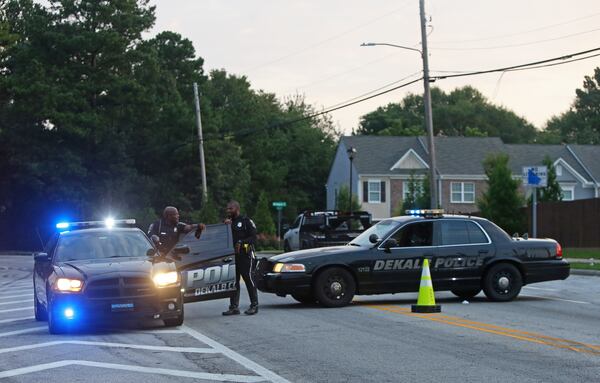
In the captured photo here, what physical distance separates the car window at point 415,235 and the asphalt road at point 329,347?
1176mm

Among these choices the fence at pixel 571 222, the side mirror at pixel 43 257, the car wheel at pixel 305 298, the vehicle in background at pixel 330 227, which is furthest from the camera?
the fence at pixel 571 222

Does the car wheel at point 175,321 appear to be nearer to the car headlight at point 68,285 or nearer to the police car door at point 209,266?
the police car door at point 209,266

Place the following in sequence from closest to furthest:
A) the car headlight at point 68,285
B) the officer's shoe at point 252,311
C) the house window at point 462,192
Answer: the car headlight at point 68,285, the officer's shoe at point 252,311, the house window at point 462,192

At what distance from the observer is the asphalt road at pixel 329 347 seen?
941 cm

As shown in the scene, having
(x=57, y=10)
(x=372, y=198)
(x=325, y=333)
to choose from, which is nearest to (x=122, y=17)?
(x=57, y=10)

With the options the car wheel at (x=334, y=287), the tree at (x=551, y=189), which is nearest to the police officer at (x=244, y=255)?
the car wheel at (x=334, y=287)

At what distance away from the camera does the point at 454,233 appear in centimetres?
1741

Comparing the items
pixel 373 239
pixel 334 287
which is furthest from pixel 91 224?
pixel 373 239

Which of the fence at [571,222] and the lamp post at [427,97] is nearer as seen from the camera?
the lamp post at [427,97]

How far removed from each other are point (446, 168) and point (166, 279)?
185 feet

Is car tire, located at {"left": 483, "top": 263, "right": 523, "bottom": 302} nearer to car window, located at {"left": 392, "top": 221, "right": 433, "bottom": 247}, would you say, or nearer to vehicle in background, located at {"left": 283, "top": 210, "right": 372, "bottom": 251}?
car window, located at {"left": 392, "top": 221, "right": 433, "bottom": 247}

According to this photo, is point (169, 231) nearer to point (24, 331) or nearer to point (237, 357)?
point (24, 331)

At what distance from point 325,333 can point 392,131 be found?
79431 mm

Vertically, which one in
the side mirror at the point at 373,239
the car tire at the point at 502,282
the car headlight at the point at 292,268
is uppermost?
the side mirror at the point at 373,239
